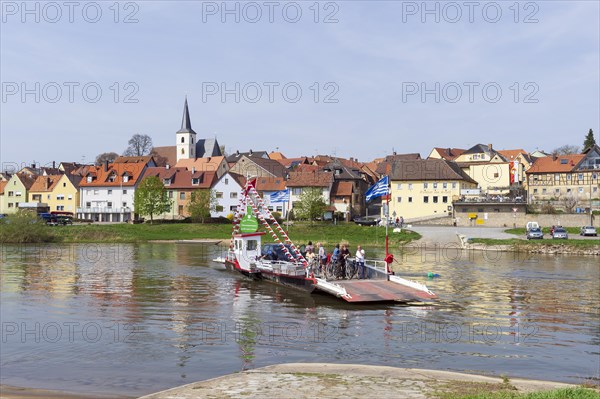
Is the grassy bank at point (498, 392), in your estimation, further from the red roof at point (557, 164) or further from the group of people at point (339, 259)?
the red roof at point (557, 164)

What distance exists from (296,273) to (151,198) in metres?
68.1

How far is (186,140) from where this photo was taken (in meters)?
162

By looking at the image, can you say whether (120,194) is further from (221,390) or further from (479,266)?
(221,390)

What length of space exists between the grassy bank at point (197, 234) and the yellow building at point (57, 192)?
111ft

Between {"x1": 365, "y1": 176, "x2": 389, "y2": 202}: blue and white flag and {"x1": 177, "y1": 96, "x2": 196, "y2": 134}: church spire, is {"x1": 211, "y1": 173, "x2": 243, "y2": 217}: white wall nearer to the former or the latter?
{"x1": 177, "y1": 96, "x2": 196, "y2": 134}: church spire

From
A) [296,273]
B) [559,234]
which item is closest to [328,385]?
[296,273]

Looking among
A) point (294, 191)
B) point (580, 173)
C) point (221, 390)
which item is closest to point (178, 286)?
point (221, 390)

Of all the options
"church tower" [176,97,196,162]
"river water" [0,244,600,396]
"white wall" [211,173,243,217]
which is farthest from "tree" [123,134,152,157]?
"river water" [0,244,600,396]

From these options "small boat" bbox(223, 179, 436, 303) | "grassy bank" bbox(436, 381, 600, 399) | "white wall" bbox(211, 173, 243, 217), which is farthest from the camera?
"white wall" bbox(211, 173, 243, 217)

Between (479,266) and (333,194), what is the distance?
55533 millimetres

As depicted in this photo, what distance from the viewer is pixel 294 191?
10331 centimetres

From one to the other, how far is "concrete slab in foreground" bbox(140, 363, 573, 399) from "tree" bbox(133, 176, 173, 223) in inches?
3316

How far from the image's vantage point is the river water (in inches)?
669

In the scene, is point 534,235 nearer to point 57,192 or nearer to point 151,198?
point 151,198
